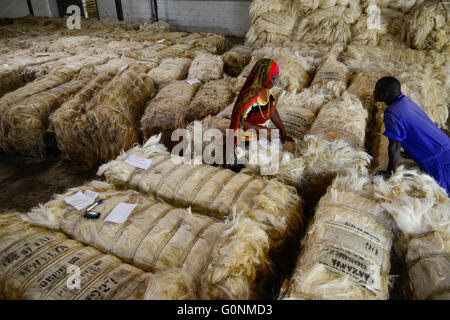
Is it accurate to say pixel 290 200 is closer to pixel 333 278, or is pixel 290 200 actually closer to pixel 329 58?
pixel 333 278

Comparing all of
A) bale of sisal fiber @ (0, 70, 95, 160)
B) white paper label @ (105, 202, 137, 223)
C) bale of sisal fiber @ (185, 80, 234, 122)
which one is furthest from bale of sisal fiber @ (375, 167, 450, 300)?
bale of sisal fiber @ (0, 70, 95, 160)

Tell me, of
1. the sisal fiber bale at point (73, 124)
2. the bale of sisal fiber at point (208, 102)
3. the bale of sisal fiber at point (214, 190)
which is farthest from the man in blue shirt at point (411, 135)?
the sisal fiber bale at point (73, 124)

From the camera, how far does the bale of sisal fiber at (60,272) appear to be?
127 cm

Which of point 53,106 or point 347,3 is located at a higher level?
point 347,3

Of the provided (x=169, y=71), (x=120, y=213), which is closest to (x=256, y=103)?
(x=120, y=213)

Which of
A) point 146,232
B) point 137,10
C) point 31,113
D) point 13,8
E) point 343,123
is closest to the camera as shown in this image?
point 146,232

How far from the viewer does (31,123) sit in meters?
3.61

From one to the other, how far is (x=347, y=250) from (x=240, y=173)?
38.8 inches

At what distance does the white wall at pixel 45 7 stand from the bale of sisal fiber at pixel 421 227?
628 inches

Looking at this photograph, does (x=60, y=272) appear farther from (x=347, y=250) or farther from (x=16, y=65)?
(x=16, y=65)

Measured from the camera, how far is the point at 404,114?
7.19 ft

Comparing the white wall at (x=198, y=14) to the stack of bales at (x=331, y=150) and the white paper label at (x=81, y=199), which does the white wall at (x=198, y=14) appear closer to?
the stack of bales at (x=331, y=150)
